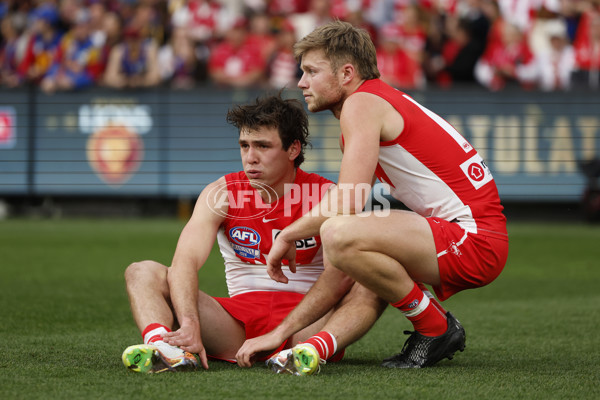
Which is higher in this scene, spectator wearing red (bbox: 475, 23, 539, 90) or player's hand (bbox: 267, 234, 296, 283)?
spectator wearing red (bbox: 475, 23, 539, 90)

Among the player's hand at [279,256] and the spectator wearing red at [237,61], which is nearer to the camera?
the player's hand at [279,256]

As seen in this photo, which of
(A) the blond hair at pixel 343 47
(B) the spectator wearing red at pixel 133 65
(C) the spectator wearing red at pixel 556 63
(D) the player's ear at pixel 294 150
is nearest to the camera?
(A) the blond hair at pixel 343 47

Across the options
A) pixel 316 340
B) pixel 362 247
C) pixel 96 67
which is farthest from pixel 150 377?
pixel 96 67

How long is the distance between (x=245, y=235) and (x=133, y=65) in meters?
9.48

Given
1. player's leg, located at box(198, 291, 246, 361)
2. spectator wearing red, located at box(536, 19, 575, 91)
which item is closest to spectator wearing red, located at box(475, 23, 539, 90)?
spectator wearing red, located at box(536, 19, 575, 91)

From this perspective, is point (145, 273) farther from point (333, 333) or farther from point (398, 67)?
point (398, 67)

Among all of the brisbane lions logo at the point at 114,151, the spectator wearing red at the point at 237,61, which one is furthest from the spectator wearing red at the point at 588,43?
the brisbane lions logo at the point at 114,151

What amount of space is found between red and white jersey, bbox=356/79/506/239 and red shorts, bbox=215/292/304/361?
73 centimetres

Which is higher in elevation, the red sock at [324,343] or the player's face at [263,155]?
the player's face at [263,155]

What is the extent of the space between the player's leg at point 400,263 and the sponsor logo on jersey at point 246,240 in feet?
1.70

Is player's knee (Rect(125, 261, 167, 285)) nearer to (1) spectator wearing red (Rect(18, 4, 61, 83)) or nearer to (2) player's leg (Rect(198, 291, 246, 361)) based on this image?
(2) player's leg (Rect(198, 291, 246, 361))

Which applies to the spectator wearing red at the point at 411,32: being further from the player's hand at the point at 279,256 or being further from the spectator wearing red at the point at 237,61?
the player's hand at the point at 279,256

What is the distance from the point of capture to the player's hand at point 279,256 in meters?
3.69

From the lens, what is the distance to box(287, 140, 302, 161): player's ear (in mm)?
4129
